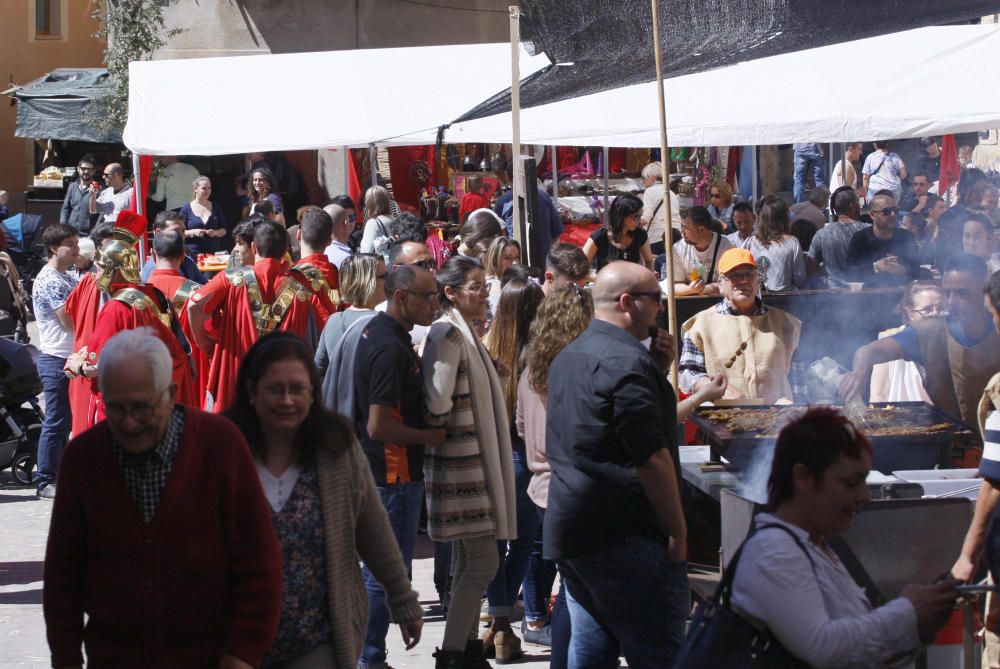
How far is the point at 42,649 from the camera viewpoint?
6.39 meters

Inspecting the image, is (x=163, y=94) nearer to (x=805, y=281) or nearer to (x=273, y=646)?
(x=805, y=281)

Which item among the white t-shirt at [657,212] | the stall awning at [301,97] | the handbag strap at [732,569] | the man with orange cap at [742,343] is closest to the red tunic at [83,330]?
the man with orange cap at [742,343]

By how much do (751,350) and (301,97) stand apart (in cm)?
741

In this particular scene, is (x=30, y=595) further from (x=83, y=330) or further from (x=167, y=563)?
(x=167, y=563)

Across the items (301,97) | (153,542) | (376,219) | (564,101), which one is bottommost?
(153,542)

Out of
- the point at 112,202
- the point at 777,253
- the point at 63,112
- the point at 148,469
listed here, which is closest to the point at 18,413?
the point at 777,253

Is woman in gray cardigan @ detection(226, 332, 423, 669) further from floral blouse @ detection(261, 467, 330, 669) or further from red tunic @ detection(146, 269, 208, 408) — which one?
red tunic @ detection(146, 269, 208, 408)

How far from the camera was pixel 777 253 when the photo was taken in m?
11.0

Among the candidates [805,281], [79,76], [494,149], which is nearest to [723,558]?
[805,281]

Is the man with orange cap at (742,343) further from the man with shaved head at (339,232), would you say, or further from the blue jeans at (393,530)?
the man with shaved head at (339,232)

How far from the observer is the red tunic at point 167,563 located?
124 inches

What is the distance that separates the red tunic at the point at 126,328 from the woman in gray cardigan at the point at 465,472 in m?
1.91

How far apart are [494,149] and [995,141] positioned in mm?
7518

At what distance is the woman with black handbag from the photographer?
115 inches
